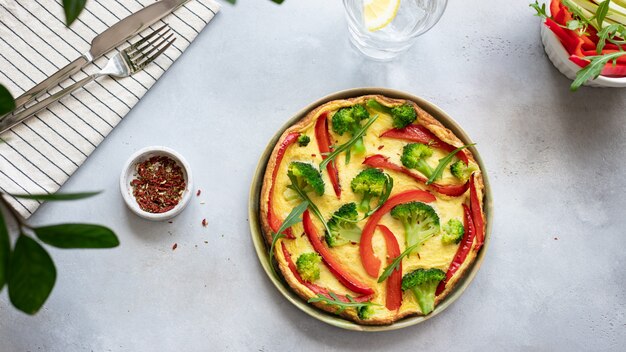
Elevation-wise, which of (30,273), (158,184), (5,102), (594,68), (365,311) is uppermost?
(5,102)

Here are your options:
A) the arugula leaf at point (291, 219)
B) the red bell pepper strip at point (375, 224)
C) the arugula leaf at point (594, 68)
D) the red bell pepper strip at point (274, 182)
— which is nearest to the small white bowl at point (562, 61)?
→ the arugula leaf at point (594, 68)

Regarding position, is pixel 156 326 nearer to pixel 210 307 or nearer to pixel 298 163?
pixel 210 307

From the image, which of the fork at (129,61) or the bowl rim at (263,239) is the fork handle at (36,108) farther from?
the bowl rim at (263,239)

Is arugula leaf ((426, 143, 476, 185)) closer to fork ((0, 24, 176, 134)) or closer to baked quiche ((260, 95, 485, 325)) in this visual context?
baked quiche ((260, 95, 485, 325))

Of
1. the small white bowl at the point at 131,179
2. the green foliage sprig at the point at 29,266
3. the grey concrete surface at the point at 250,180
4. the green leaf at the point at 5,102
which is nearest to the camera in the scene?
the green foliage sprig at the point at 29,266

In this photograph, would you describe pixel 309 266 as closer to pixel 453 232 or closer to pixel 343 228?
pixel 343 228

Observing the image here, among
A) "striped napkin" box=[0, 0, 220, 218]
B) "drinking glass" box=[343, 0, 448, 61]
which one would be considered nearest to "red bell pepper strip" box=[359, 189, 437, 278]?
"drinking glass" box=[343, 0, 448, 61]

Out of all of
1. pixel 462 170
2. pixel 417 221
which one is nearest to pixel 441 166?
pixel 462 170
